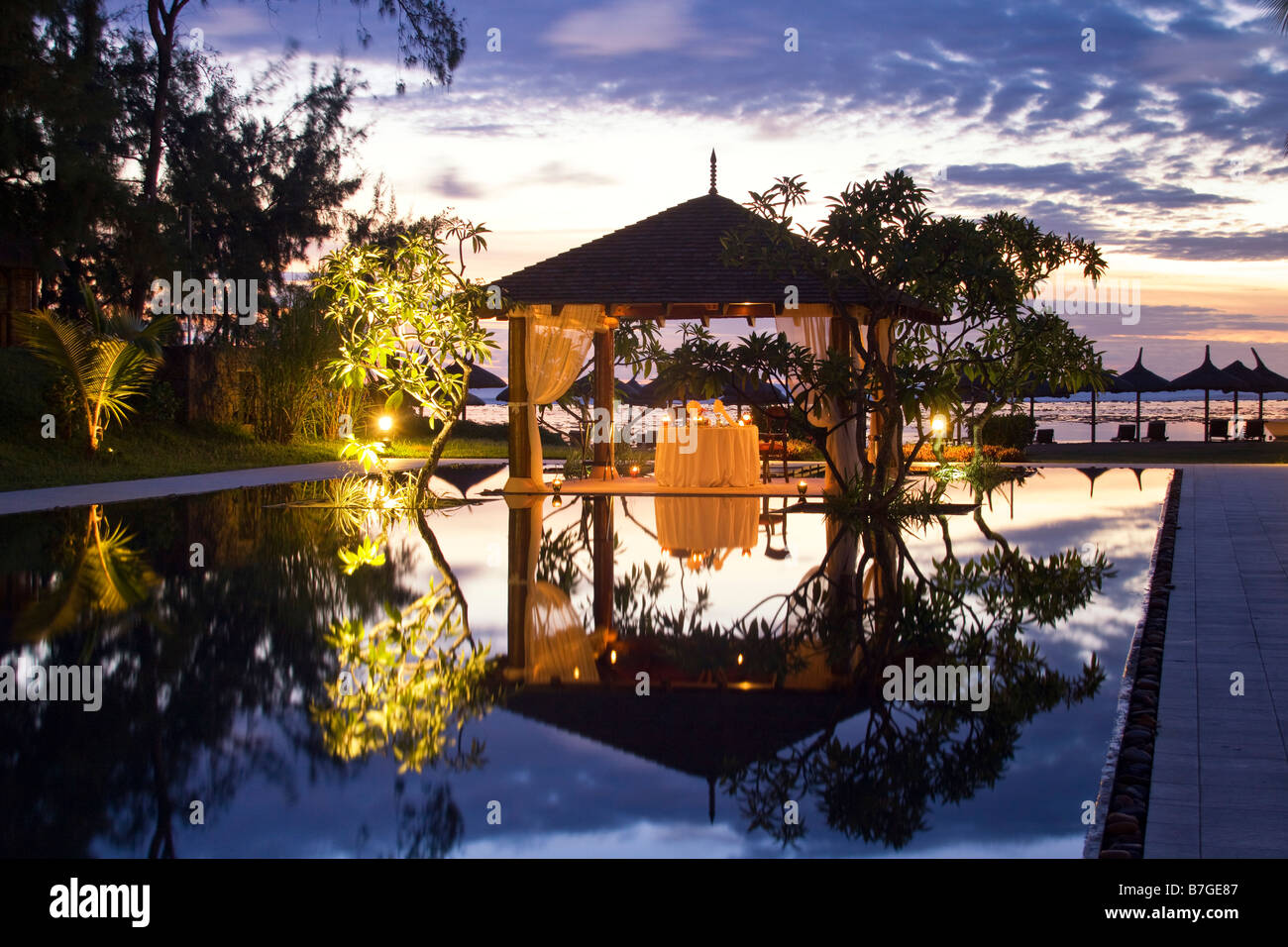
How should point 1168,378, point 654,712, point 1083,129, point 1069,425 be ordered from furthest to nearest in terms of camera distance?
1. point 1069,425
2. point 1168,378
3. point 1083,129
4. point 654,712

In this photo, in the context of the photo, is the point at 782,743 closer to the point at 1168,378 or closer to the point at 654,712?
the point at 654,712

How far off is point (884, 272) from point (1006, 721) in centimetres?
765

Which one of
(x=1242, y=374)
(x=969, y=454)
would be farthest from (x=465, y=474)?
(x=1242, y=374)

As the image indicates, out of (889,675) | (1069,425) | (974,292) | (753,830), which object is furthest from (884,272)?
(1069,425)

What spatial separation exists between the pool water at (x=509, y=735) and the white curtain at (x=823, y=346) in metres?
5.20

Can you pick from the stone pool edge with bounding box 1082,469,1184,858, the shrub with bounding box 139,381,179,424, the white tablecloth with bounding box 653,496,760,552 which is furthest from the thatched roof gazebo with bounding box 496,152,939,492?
the stone pool edge with bounding box 1082,469,1184,858

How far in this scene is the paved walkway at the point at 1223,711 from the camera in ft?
11.1

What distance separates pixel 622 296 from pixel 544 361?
4.59 ft

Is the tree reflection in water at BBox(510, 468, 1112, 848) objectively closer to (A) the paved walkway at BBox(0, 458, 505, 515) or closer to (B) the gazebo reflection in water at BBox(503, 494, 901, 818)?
(B) the gazebo reflection in water at BBox(503, 494, 901, 818)

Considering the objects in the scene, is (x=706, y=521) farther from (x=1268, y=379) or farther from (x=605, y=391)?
(x=1268, y=379)

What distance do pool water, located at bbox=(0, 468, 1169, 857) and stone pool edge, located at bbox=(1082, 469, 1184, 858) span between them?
7 cm

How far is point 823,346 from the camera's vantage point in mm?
16656

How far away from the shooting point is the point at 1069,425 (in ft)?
154

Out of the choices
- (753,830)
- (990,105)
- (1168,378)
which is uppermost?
(990,105)
